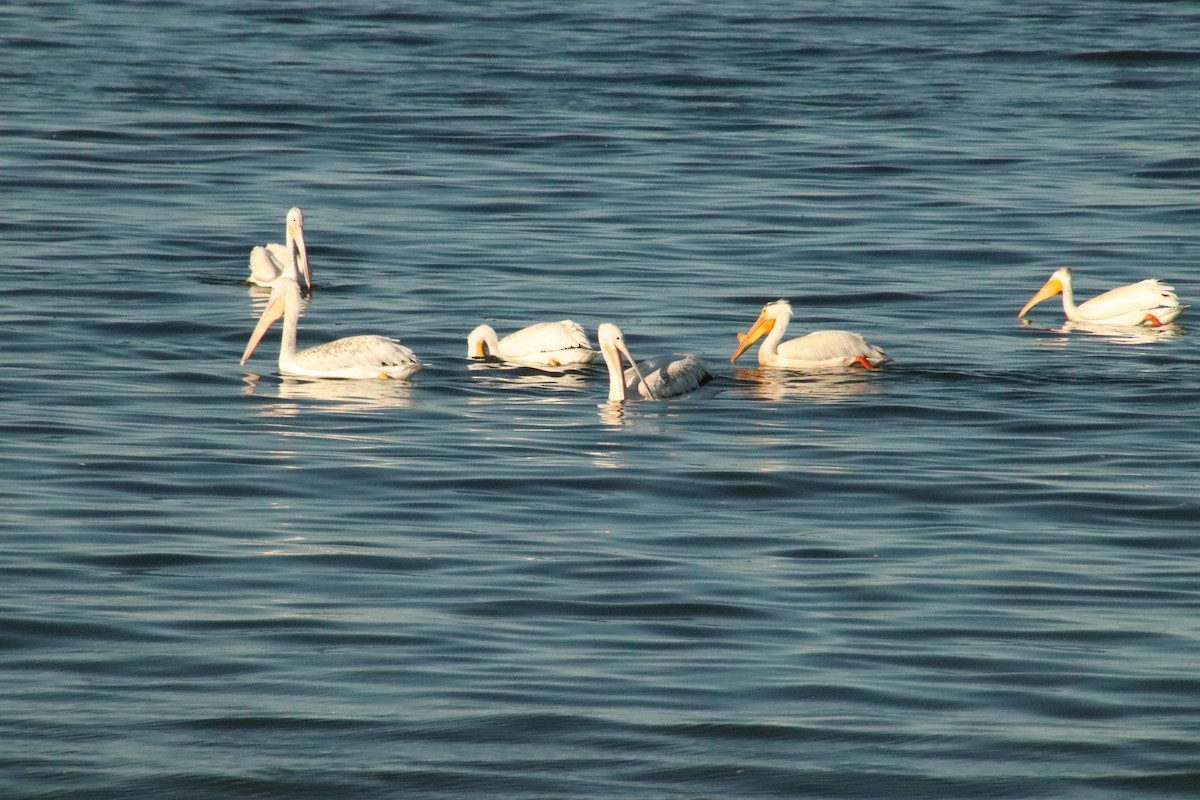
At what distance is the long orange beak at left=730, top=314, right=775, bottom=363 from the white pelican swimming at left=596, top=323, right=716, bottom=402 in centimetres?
103

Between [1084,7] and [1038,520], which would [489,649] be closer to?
[1038,520]

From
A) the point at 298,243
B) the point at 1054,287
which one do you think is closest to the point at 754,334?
the point at 1054,287

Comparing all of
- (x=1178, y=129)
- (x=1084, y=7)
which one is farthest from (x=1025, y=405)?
(x=1084, y=7)

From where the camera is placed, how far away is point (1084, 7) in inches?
1375

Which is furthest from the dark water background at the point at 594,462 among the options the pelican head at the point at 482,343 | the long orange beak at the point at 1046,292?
the long orange beak at the point at 1046,292

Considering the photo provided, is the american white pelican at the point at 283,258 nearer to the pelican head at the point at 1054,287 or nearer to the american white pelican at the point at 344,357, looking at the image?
the american white pelican at the point at 344,357

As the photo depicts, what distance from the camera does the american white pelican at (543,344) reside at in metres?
12.8

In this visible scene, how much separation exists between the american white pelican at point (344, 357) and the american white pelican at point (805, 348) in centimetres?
229

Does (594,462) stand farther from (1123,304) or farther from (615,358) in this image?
(1123,304)

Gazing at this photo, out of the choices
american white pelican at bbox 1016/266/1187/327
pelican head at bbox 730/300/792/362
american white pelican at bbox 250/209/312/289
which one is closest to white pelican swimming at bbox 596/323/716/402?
pelican head at bbox 730/300/792/362

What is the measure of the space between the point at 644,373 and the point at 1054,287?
456cm

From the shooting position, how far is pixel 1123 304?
14680 millimetres

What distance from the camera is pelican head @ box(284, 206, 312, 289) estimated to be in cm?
1606

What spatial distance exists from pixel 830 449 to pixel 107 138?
45.3ft
